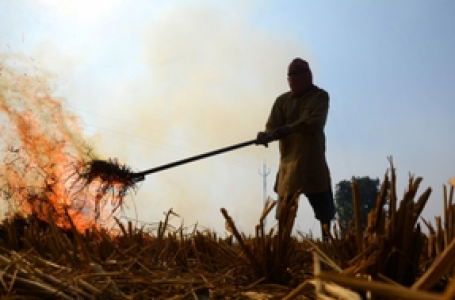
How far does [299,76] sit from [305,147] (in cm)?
85

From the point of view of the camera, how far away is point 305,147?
5.36 m

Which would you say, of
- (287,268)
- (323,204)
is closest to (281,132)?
(323,204)

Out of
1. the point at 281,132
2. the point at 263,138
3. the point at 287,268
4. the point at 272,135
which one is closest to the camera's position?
the point at 287,268

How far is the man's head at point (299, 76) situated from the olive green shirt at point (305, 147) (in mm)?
89

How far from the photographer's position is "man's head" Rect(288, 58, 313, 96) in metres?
5.50

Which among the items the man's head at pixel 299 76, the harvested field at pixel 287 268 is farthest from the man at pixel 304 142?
the harvested field at pixel 287 268

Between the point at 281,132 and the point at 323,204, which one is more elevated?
the point at 281,132

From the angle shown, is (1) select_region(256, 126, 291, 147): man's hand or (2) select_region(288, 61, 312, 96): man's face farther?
(2) select_region(288, 61, 312, 96): man's face

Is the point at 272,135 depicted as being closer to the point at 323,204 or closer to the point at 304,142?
the point at 304,142

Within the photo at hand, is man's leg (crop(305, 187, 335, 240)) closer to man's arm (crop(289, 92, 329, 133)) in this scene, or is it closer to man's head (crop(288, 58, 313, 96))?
man's arm (crop(289, 92, 329, 133))

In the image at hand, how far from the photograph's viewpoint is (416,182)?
4.70ft

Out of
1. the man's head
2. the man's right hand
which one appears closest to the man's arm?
the man's head

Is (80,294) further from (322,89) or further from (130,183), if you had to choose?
(130,183)

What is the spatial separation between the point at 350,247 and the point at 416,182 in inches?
14.0
